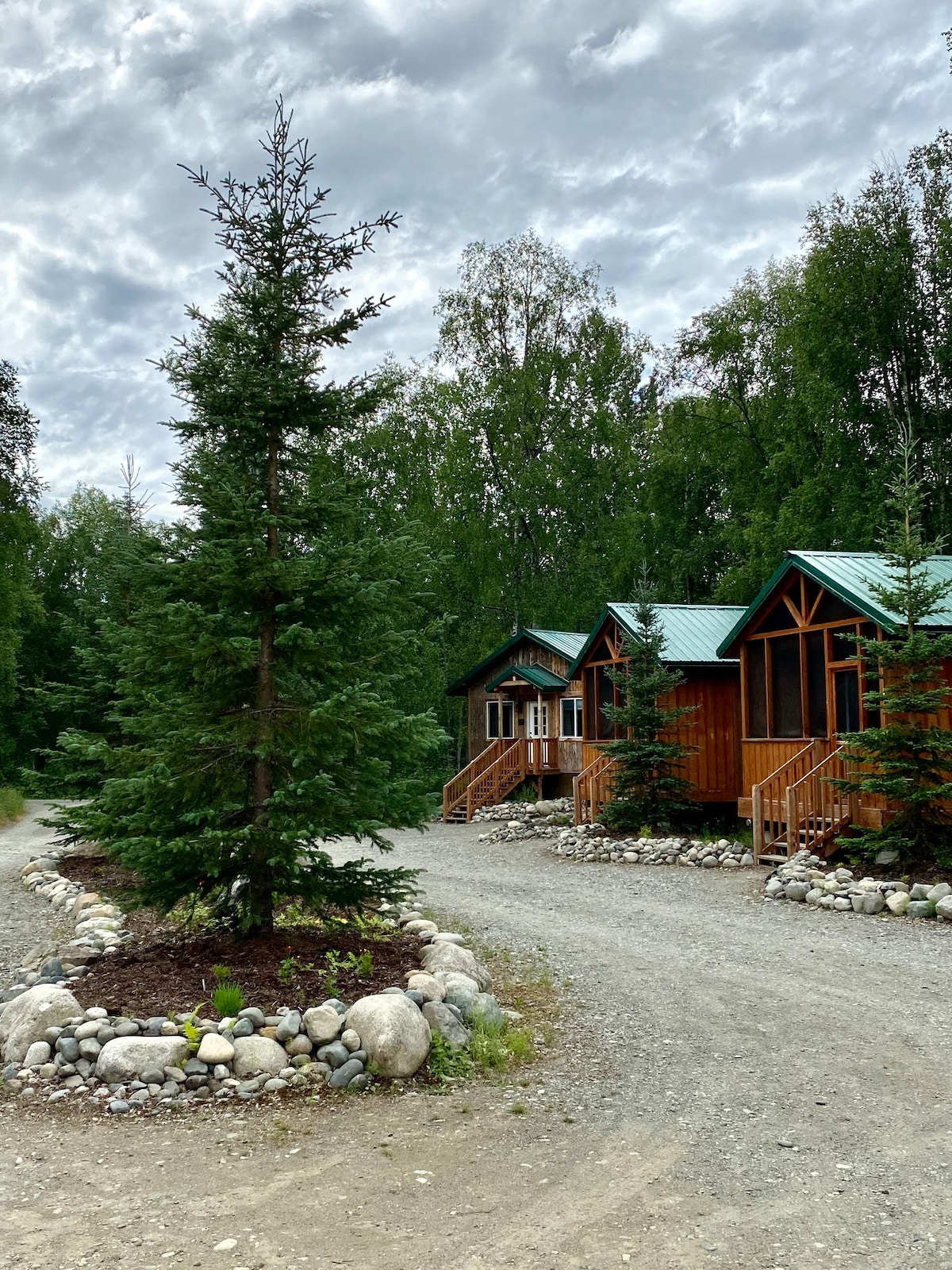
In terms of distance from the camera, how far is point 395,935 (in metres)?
8.30

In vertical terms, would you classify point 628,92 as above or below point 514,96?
above

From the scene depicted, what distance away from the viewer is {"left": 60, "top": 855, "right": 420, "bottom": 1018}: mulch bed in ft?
20.5

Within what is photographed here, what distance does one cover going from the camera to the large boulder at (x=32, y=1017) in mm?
5766

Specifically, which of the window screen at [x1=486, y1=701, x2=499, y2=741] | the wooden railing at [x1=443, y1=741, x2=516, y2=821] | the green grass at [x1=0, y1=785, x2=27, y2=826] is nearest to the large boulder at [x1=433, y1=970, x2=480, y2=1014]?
the wooden railing at [x1=443, y1=741, x2=516, y2=821]

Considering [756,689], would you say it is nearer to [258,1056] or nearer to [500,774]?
[500,774]

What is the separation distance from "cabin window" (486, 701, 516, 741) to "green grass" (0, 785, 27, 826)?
13405mm

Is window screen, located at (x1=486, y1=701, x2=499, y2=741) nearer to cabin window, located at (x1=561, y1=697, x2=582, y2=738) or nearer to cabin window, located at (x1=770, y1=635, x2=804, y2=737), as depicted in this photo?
cabin window, located at (x1=561, y1=697, x2=582, y2=738)

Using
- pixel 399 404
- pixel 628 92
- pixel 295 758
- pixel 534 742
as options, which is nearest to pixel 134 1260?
pixel 295 758

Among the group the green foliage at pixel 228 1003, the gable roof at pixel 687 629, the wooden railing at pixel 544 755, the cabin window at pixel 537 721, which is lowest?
the green foliage at pixel 228 1003

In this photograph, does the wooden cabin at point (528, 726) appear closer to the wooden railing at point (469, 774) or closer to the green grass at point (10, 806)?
the wooden railing at point (469, 774)

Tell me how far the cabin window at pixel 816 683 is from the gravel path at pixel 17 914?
35.1 ft

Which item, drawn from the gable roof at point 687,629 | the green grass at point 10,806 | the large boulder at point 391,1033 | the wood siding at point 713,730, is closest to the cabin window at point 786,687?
the gable roof at point 687,629

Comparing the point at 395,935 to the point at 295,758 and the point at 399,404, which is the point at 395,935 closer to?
the point at 295,758

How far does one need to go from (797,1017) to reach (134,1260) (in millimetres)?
4869
